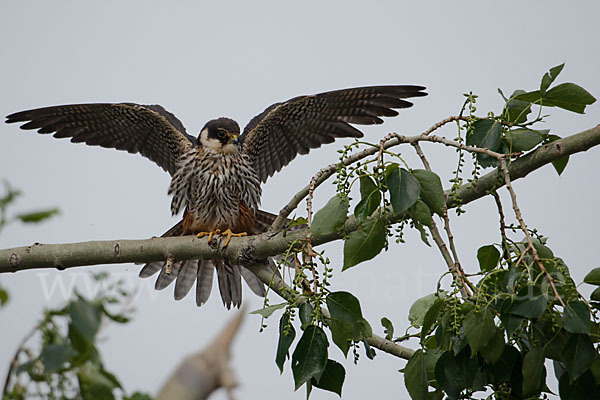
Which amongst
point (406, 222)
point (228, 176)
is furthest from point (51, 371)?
point (228, 176)

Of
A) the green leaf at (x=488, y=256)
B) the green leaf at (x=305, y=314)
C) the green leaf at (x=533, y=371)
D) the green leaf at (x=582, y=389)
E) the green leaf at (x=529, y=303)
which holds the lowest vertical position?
the green leaf at (x=582, y=389)

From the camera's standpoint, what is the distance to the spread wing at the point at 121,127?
4539mm

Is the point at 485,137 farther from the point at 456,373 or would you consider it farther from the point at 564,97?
the point at 456,373

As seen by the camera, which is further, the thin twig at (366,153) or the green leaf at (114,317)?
the thin twig at (366,153)

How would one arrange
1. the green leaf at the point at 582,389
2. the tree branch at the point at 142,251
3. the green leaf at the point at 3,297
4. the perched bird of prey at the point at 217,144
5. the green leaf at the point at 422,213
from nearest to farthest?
the green leaf at the point at 3,297 < the green leaf at the point at 582,389 < the green leaf at the point at 422,213 < the tree branch at the point at 142,251 < the perched bird of prey at the point at 217,144

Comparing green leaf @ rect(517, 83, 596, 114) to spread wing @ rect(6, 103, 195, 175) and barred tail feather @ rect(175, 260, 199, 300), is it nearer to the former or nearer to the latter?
barred tail feather @ rect(175, 260, 199, 300)

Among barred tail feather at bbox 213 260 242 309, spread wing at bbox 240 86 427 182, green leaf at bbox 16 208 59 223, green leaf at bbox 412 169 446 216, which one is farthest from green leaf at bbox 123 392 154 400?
spread wing at bbox 240 86 427 182

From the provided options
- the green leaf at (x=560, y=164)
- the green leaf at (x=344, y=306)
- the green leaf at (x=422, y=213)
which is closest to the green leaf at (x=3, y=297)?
the green leaf at (x=344, y=306)

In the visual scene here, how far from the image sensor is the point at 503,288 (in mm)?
1800

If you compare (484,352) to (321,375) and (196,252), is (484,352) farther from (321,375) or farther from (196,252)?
(196,252)

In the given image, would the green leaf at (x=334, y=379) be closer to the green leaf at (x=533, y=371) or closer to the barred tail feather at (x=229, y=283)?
the green leaf at (x=533, y=371)

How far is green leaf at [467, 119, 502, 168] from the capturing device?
7.04 ft

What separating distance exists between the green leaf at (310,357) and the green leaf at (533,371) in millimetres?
546

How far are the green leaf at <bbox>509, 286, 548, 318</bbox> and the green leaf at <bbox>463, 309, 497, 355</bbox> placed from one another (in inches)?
2.8
